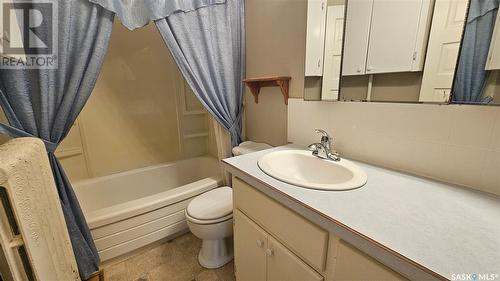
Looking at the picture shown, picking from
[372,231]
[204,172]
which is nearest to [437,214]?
[372,231]

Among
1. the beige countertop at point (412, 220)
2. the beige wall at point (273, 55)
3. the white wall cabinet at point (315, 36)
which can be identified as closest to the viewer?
the beige countertop at point (412, 220)

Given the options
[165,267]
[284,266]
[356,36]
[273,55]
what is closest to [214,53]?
[273,55]

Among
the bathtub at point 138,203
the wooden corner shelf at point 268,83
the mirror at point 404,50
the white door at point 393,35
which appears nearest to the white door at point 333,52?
the mirror at point 404,50

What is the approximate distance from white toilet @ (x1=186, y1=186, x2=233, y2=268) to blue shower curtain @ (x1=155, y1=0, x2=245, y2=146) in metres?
0.50

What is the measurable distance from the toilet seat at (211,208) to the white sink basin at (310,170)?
1.78 ft

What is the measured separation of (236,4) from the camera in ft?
5.03

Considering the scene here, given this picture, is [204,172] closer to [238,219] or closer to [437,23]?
[238,219]

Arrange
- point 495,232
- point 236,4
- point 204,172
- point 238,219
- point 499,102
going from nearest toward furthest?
point 495,232, point 499,102, point 238,219, point 236,4, point 204,172

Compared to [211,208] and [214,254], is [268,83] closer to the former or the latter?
[211,208]

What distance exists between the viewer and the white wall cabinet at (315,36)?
1.11 m

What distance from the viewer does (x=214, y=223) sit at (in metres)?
1.29

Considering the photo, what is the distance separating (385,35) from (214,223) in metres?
1.32

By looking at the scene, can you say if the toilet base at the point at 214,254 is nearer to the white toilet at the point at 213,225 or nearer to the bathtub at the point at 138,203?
the white toilet at the point at 213,225

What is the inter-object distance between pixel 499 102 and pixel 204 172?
220cm
